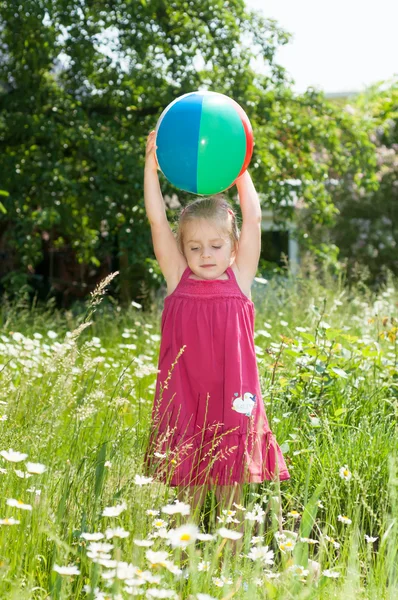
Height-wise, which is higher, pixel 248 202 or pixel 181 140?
pixel 181 140

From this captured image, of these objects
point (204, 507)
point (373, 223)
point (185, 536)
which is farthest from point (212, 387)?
point (373, 223)

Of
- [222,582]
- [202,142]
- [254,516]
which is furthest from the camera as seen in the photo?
[202,142]

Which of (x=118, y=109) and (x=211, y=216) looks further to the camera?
(x=118, y=109)

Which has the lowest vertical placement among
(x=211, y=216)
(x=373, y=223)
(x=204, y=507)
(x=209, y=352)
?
(x=204, y=507)

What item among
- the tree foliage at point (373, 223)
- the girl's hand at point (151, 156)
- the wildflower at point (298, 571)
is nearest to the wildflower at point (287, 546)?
the wildflower at point (298, 571)

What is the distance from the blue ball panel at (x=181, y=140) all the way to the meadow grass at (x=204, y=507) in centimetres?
53

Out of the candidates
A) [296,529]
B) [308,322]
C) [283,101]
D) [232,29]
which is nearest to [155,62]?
[232,29]

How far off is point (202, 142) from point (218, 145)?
0.06 meters

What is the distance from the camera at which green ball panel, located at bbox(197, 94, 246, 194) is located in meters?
3.09

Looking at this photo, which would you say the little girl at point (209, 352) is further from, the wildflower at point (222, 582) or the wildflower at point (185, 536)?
the wildflower at point (185, 536)

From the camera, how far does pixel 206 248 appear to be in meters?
3.08

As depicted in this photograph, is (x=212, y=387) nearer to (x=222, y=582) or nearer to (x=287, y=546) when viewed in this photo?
(x=287, y=546)

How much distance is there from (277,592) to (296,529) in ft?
3.50

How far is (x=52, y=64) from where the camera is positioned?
9883 mm
